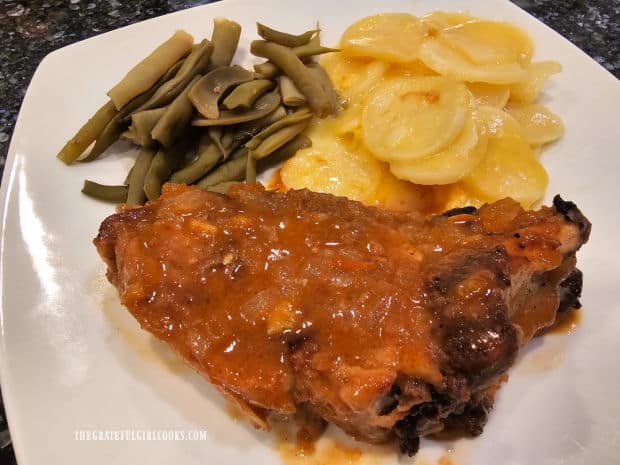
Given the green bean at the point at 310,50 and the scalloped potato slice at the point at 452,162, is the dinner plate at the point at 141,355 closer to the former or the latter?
the scalloped potato slice at the point at 452,162

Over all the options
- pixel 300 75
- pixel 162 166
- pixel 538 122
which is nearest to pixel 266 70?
pixel 300 75

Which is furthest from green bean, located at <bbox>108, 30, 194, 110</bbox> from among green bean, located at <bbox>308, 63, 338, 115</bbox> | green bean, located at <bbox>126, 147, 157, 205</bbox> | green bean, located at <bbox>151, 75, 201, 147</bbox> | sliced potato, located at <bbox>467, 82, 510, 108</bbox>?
sliced potato, located at <bbox>467, 82, 510, 108</bbox>

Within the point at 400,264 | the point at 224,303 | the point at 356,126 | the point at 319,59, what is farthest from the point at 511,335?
the point at 319,59

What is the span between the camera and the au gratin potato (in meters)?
3.41

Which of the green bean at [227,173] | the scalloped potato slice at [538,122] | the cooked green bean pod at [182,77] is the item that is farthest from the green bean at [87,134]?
the scalloped potato slice at [538,122]

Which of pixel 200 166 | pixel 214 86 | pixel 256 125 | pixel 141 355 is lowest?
pixel 141 355

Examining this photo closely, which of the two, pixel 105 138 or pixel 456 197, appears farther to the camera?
pixel 105 138

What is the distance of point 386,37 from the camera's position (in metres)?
4.04

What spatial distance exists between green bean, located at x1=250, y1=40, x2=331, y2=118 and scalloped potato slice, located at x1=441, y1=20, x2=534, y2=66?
101cm

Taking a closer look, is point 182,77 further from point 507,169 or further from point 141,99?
point 507,169

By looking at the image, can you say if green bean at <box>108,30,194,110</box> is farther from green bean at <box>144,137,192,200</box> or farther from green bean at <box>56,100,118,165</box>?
green bean at <box>144,137,192,200</box>

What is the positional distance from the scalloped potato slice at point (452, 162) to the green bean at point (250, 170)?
0.98 meters

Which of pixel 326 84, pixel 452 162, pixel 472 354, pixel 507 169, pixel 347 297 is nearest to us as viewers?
pixel 472 354

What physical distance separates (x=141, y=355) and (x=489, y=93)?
2789mm
